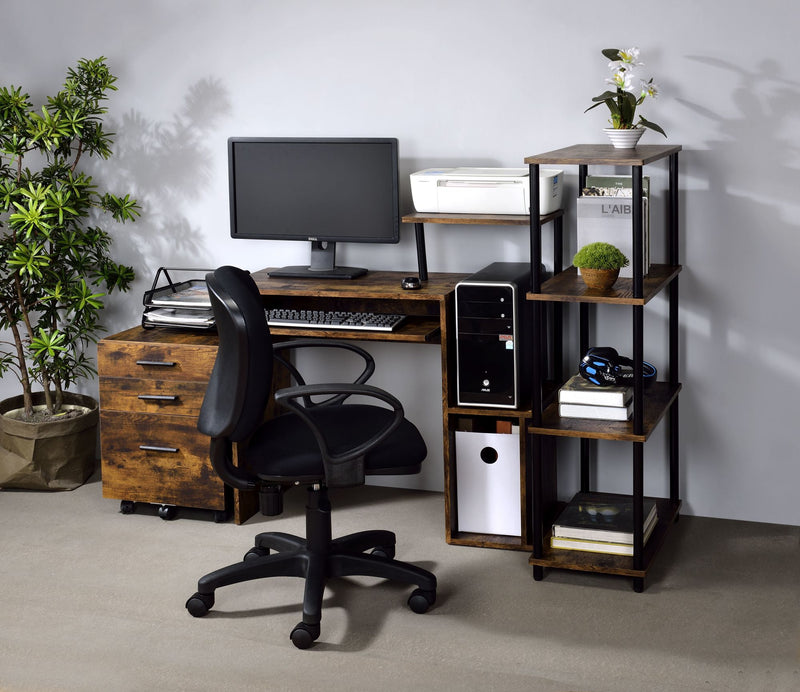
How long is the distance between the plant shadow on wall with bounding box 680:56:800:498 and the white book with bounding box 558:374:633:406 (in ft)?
1.80

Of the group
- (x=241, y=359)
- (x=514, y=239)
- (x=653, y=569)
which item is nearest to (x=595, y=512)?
(x=653, y=569)

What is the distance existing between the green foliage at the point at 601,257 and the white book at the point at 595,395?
397 millimetres

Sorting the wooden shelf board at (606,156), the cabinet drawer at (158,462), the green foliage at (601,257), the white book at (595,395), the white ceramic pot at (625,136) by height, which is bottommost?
the cabinet drawer at (158,462)

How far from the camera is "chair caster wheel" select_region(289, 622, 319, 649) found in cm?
302

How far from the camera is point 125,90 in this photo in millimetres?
4324

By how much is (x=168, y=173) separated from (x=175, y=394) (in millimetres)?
1001

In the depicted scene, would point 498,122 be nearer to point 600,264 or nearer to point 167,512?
point 600,264

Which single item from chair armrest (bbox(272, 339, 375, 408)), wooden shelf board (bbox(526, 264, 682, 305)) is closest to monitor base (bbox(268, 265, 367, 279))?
chair armrest (bbox(272, 339, 375, 408))

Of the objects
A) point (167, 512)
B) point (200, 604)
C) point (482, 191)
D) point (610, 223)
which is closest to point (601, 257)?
point (610, 223)

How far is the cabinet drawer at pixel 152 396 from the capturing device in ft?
12.6

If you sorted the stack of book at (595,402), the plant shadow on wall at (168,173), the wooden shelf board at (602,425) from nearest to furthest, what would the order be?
the wooden shelf board at (602,425)
the stack of book at (595,402)
the plant shadow on wall at (168,173)

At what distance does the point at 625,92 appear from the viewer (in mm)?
3463

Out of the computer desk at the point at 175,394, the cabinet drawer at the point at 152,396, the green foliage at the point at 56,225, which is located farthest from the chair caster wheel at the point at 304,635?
the green foliage at the point at 56,225

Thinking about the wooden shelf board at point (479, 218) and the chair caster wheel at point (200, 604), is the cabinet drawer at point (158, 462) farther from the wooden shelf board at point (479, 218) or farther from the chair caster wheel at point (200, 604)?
the wooden shelf board at point (479, 218)
